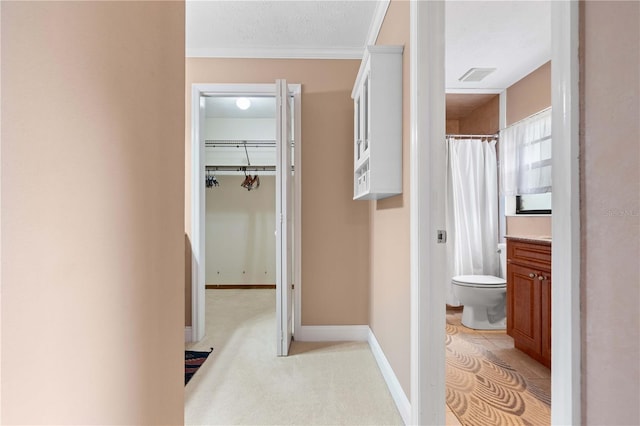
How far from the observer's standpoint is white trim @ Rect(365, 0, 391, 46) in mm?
2193

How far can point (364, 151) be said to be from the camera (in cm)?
216

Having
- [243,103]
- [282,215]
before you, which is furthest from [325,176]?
A: [243,103]

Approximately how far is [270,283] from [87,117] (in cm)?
454

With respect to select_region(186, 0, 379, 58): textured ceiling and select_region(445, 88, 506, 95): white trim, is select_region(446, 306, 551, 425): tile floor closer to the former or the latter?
select_region(445, 88, 506, 95): white trim

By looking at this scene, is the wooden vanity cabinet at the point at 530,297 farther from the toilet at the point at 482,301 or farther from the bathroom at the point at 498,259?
the toilet at the point at 482,301

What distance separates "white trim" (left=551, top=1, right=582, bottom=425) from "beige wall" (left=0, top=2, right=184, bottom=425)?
0.94 metres

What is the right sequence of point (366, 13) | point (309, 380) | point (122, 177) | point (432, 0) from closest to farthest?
point (122, 177)
point (432, 0)
point (309, 380)
point (366, 13)

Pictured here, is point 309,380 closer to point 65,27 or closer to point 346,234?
point 346,234

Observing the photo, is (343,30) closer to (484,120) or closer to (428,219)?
(428,219)

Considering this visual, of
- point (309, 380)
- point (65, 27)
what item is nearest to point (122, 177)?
point (65, 27)

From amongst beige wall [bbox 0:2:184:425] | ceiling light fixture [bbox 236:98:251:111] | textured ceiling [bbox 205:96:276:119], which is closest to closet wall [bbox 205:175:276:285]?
textured ceiling [bbox 205:96:276:119]

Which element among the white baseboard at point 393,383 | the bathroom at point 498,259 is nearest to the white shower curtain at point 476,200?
the bathroom at point 498,259

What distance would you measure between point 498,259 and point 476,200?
2.26 ft

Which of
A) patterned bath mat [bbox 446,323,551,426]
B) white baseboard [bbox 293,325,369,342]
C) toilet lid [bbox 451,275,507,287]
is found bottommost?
patterned bath mat [bbox 446,323,551,426]
